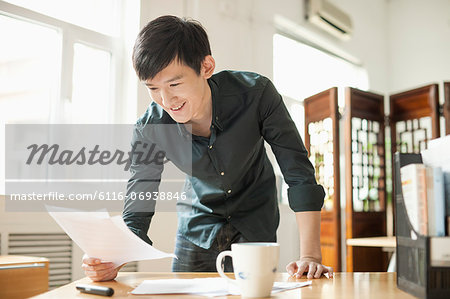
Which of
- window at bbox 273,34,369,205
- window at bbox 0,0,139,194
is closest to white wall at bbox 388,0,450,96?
window at bbox 273,34,369,205

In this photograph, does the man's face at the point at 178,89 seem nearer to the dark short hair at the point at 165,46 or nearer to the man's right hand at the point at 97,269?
the dark short hair at the point at 165,46

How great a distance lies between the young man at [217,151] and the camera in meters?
1.12

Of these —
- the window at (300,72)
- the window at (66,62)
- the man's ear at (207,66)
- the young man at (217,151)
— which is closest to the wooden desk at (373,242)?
the window at (300,72)

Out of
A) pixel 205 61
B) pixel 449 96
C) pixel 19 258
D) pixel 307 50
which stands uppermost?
pixel 307 50

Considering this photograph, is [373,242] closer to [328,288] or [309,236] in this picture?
[309,236]

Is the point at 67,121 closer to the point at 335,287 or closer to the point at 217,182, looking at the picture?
the point at 217,182

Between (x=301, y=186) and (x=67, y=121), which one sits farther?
(x=67, y=121)

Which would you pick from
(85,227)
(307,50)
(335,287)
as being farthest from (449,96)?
(85,227)

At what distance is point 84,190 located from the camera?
2.89 metres

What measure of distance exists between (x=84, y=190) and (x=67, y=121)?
445mm

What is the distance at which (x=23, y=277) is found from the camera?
180cm

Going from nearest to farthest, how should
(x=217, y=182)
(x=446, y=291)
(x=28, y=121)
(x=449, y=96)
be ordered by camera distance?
(x=446, y=291) < (x=217, y=182) < (x=28, y=121) < (x=449, y=96)

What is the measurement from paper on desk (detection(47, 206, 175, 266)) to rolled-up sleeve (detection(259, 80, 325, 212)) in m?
0.40

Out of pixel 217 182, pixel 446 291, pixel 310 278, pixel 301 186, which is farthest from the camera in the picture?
pixel 217 182
